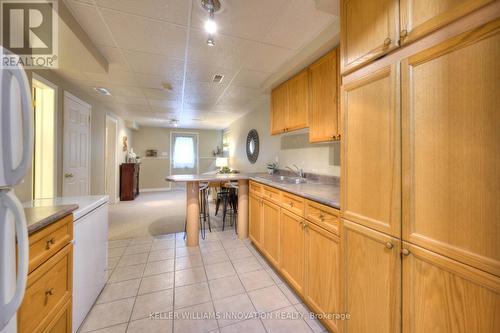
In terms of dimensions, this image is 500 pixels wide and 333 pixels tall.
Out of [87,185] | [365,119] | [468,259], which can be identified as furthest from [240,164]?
[468,259]

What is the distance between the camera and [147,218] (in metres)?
4.15

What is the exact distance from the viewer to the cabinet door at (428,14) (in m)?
0.74

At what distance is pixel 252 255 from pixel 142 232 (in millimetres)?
1997

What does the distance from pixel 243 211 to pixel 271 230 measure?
937mm

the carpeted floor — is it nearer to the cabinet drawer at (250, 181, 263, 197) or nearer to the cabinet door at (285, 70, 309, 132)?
the cabinet drawer at (250, 181, 263, 197)

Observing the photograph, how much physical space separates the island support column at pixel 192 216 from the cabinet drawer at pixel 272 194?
1.04 metres

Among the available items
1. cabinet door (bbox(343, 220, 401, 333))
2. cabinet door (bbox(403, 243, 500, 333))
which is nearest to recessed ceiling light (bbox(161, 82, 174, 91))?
cabinet door (bbox(343, 220, 401, 333))

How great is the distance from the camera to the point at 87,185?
371 centimetres

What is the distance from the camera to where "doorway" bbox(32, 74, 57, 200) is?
2627 millimetres

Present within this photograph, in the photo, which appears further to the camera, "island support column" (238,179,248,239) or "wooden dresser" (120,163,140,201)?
"wooden dresser" (120,163,140,201)

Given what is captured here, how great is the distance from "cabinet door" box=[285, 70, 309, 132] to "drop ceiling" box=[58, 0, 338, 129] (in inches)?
10.8

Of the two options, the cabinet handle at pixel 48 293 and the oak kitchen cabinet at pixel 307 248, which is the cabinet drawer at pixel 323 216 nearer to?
the oak kitchen cabinet at pixel 307 248

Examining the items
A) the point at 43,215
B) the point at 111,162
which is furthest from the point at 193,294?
the point at 111,162

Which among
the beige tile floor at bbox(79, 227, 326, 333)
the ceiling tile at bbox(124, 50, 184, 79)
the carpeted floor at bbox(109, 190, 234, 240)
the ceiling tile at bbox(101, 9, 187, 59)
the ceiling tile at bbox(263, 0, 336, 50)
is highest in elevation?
the ceiling tile at bbox(124, 50, 184, 79)
